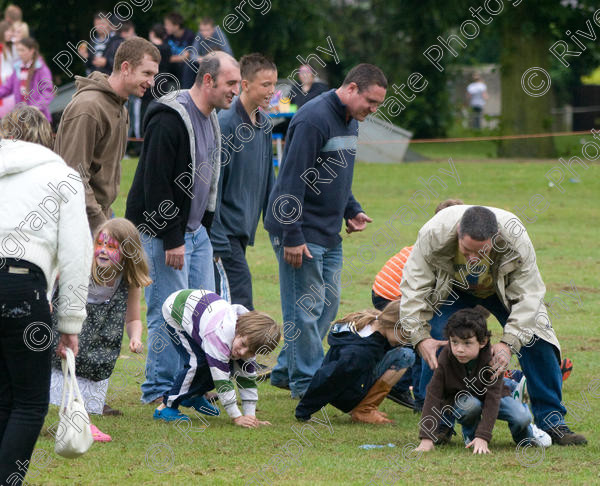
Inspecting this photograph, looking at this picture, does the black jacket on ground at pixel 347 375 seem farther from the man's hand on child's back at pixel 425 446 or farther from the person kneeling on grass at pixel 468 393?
the man's hand on child's back at pixel 425 446

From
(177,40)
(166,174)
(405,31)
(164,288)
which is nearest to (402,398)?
(164,288)

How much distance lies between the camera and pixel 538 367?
6.01 metres

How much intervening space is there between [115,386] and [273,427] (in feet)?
4.97

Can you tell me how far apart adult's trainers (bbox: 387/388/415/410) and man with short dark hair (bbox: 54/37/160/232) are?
2.19 m

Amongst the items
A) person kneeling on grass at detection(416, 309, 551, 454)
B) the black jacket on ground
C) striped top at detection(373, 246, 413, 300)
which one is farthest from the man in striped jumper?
person kneeling on grass at detection(416, 309, 551, 454)

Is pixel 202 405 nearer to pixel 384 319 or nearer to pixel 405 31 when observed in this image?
pixel 384 319

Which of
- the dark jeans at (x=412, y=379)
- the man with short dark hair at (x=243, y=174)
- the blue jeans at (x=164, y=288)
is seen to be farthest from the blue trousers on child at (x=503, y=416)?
the man with short dark hair at (x=243, y=174)

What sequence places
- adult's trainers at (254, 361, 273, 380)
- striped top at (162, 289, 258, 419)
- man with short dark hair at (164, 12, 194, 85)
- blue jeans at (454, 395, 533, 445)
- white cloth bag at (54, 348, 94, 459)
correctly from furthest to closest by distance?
1. man with short dark hair at (164, 12, 194, 85)
2. adult's trainers at (254, 361, 273, 380)
3. striped top at (162, 289, 258, 419)
4. blue jeans at (454, 395, 533, 445)
5. white cloth bag at (54, 348, 94, 459)

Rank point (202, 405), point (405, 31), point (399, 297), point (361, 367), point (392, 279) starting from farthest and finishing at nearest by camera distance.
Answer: point (405, 31) < point (392, 279) < point (399, 297) < point (202, 405) < point (361, 367)

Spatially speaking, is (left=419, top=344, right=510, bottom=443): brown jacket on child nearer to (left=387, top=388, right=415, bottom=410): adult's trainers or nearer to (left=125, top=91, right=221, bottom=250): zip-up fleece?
(left=387, top=388, right=415, bottom=410): adult's trainers

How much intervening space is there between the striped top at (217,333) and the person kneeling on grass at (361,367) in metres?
0.44

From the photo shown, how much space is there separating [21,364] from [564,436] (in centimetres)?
313

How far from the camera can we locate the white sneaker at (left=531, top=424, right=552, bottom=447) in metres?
5.82

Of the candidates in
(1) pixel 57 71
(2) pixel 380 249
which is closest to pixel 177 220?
(2) pixel 380 249
